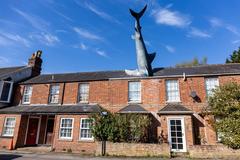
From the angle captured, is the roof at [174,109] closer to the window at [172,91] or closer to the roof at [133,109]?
the window at [172,91]

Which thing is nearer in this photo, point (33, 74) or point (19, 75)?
point (19, 75)

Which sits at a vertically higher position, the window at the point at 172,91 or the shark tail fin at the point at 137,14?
the shark tail fin at the point at 137,14

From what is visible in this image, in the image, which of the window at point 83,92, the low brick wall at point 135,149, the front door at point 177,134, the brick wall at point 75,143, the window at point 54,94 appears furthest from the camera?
the window at point 54,94

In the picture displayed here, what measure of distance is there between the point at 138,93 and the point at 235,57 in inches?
980

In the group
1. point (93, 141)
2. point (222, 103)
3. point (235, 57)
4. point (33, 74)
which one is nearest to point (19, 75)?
point (33, 74)

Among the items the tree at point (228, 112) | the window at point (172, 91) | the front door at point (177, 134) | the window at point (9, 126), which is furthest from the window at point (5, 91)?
the tree at point (228, 112)

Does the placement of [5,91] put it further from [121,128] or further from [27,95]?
[121,128]

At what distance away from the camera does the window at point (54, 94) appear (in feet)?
67.2

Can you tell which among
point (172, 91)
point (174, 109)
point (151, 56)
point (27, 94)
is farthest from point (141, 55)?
point (27, 94)

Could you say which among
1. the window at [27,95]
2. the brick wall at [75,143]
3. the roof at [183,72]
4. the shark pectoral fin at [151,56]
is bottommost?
the brick wall at [75,143]

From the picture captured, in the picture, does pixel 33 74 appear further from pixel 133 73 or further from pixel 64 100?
pixel 133 73

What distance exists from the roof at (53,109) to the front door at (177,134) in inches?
246

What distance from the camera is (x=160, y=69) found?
66.5 ft

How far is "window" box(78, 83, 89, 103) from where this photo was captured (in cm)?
1960
